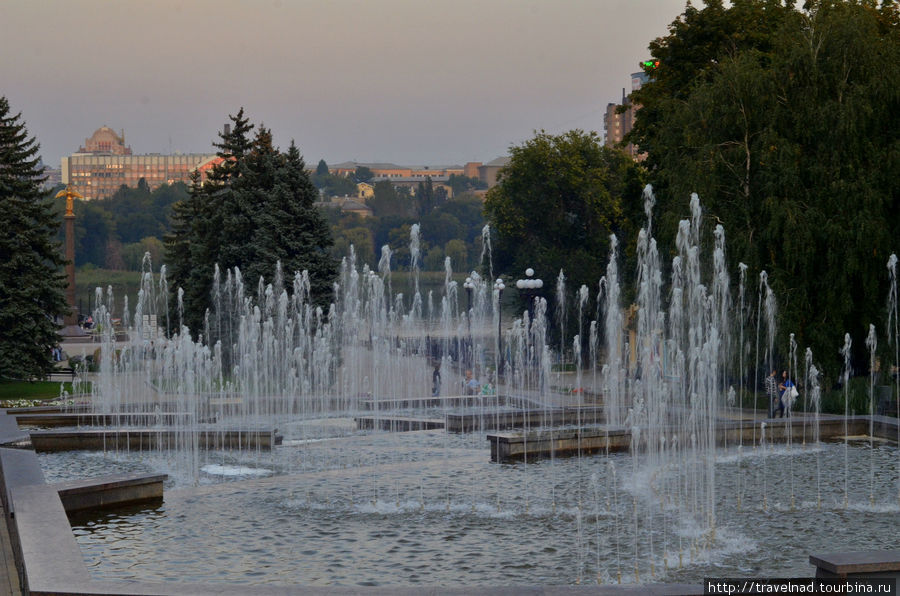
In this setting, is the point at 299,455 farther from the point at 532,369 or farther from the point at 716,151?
the point at 532,369

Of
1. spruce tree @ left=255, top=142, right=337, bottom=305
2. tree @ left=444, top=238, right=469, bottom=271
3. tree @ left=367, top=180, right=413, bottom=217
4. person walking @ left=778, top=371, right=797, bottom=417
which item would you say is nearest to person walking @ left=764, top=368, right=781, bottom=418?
person walking @ left=778, top=371, right=797, bottom=417

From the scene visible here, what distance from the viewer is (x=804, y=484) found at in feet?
51.9

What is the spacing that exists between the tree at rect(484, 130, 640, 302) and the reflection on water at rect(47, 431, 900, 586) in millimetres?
27793

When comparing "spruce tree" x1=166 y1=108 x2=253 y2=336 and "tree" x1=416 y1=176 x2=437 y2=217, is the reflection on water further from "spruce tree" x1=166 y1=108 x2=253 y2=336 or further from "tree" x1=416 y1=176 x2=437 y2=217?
"tree" x1=416 y1=176 x2=437 y2=217

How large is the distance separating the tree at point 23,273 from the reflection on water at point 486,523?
1456 centimetres

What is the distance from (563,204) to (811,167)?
22.9 meters

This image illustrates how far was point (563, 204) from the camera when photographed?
47688 mm

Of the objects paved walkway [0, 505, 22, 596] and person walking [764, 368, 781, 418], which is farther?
person walking [764, 368, 781, 418]

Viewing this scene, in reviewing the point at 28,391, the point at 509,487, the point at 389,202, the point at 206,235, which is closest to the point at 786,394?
the point at 509,487

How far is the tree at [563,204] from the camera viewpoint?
4616 cm

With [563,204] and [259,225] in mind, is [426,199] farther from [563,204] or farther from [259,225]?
[259,225]

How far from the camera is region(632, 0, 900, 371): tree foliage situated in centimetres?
2442

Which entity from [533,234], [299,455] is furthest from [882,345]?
[533,234]

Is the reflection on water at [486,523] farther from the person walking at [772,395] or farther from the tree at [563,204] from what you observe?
the tree at [563,204]
